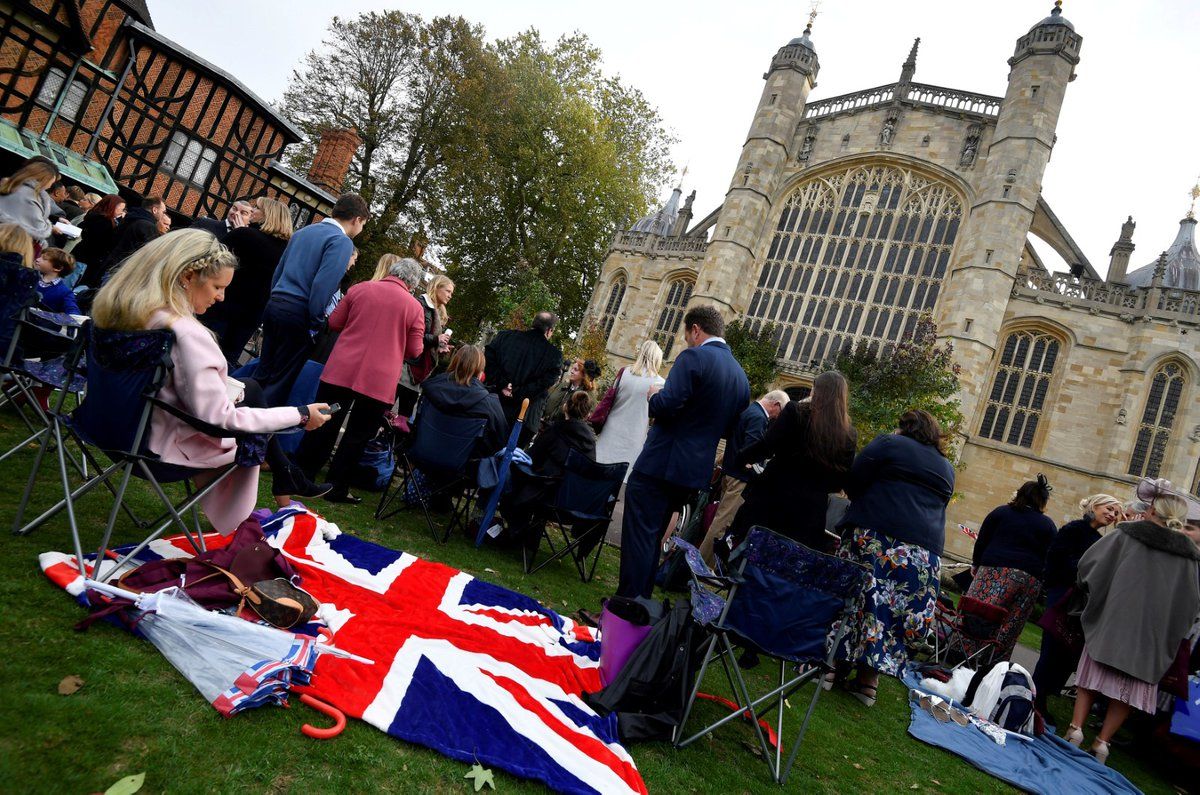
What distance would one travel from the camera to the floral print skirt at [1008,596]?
5688mm

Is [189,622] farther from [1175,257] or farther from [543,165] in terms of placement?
[1175,257]

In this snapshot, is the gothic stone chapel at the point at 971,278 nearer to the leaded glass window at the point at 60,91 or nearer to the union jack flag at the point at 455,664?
the leaded glass window at the point at 60,91

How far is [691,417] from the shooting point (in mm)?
4266

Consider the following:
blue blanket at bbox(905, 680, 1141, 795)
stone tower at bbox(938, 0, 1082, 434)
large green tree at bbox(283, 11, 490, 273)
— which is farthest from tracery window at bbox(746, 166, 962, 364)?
blue blanket at bbox(905, 680, 1141, 795)

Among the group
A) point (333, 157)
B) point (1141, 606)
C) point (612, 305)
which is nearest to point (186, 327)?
point (1141, 606)

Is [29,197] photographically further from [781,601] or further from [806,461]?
[781,601]

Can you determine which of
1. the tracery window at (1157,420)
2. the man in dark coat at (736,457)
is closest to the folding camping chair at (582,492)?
the man in dark coat at (736,457)

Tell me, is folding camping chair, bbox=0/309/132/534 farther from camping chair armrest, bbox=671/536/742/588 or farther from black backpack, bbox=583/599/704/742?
camping chair armrest, bbox=671/536/742/588

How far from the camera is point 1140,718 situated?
5359 mm

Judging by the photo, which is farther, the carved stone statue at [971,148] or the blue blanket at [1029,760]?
the carved stone statue at [971,148]

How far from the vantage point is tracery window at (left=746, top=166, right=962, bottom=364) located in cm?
2103

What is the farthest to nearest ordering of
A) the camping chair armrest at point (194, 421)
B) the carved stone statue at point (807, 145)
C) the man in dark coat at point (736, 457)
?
the carved stone statue at point (807, 145) → the man in dark coat at point (736, 457) → the camping chair armrest at point (194, 421)

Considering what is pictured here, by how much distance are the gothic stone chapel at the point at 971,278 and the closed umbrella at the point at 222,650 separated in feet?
65.2

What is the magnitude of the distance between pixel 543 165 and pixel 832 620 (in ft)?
77.2
